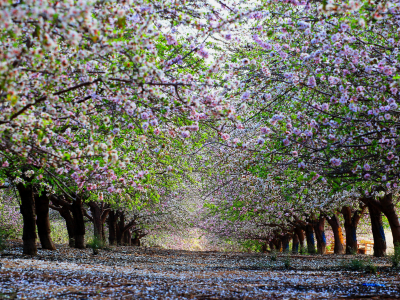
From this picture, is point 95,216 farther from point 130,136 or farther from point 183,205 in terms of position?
point 130,136

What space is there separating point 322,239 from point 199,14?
27.2 metres

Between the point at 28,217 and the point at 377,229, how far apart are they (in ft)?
55.2

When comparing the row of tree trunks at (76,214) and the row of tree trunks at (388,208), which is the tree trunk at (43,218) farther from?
the row of tree trunks at (388,208)

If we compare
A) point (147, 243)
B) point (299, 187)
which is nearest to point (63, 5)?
point (299, 187)

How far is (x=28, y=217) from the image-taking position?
15.1 m

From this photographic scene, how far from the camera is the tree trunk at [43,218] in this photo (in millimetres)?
18156

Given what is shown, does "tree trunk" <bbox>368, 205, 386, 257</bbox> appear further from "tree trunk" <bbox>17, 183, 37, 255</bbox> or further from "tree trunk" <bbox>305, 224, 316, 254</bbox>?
"tree trunk" <bbox>17, 183, 37, 255</bbox>

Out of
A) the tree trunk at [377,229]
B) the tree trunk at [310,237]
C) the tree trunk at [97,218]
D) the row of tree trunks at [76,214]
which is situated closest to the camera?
the tree trunk at [377,229]

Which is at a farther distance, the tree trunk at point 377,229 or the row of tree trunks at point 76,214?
the row of tree trunks at point 76,214

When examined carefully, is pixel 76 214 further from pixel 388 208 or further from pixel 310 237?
pixel 310 237

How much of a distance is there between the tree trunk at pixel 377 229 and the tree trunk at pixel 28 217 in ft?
51.6

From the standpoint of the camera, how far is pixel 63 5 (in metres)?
4.12

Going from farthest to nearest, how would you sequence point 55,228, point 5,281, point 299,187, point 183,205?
point 55,228 < point 183,205 < point 299,187 < point 5,281

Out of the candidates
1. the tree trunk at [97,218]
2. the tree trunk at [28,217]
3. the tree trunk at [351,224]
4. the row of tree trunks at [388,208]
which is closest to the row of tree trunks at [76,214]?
the tree trunk at [97,218]
